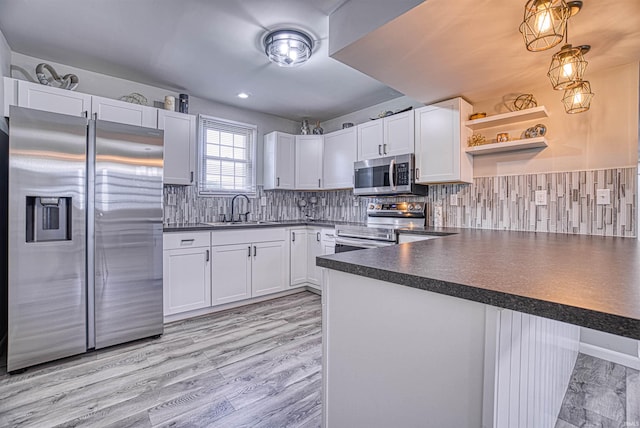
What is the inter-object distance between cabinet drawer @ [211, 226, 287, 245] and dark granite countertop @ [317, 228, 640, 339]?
221 centimetres

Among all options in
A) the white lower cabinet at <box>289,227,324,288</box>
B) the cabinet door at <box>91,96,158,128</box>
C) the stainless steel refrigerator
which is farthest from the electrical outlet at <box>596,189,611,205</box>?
the cabinet door at <box>91,96,158,128</box>

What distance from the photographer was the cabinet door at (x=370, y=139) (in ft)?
11.5

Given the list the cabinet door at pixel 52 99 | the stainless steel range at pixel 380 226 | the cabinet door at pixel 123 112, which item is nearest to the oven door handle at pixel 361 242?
the stainless steel range at pixel 380 226

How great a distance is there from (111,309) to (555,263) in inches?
110

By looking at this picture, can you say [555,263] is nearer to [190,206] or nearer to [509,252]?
[509,252]

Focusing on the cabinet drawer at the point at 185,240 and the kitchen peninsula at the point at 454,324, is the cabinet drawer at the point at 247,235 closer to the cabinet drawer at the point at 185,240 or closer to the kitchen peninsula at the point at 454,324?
the cabinet drawer at the point at 185,240

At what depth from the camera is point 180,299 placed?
9.53 feet

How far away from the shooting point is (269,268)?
3551 millimetres

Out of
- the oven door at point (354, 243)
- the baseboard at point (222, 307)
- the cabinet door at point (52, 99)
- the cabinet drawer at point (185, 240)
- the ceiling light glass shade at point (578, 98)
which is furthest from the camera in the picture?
the oven door at point (354, 243)

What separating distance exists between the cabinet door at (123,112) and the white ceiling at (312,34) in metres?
0.37

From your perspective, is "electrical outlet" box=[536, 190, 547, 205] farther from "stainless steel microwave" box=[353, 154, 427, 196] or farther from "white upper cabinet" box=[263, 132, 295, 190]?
"white upper cabinet" box=[263, 132, 295, 190]

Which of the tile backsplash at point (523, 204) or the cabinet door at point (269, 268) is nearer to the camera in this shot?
the tile backsplash at point (523, 204)

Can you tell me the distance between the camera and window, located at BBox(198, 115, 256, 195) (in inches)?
148

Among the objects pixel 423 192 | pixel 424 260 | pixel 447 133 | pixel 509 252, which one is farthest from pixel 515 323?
pixel 423 192
